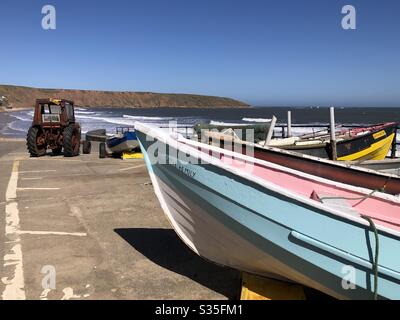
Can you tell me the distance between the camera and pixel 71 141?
15758mm

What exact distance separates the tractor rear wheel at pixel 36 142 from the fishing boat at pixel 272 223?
12068mm

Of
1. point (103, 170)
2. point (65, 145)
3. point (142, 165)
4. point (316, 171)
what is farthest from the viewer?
point (65, 145)

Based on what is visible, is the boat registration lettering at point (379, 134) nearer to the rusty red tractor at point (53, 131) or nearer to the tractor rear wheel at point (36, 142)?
the rusty red tractor at point (53, 131)

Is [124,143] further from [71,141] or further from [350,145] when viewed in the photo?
[350,145]

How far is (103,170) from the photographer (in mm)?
12352

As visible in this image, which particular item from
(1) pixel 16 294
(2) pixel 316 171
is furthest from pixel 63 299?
(2) pixel 316 171

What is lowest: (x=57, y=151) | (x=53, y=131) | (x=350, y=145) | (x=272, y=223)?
(x=272, y=223)

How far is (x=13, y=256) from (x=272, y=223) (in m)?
3.50

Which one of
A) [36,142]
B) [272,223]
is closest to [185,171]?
[272,223]

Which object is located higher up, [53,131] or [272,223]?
[53,131]

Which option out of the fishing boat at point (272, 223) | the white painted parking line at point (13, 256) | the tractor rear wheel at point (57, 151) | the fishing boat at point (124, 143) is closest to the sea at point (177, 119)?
the fishing boat at point (124, 143)

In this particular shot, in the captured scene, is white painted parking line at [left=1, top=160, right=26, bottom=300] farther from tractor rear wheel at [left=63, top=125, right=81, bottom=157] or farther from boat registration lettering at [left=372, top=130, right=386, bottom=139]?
boat registration lettering at [left=372, top=130, right=386, bottom=139]
